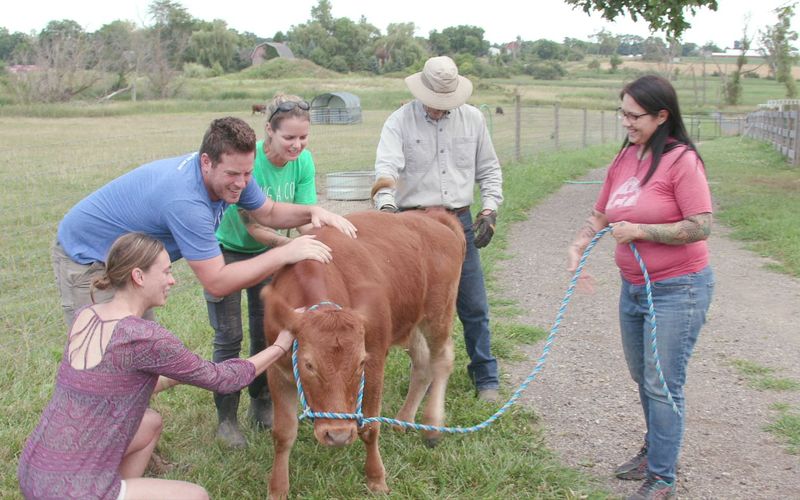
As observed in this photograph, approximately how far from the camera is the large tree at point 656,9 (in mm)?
12492

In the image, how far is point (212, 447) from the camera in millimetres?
4410

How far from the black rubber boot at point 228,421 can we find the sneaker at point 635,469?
2170mm

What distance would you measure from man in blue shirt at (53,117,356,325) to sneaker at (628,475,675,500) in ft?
6.49

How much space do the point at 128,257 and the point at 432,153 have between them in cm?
254

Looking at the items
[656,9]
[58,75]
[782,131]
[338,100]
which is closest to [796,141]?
[782,131]

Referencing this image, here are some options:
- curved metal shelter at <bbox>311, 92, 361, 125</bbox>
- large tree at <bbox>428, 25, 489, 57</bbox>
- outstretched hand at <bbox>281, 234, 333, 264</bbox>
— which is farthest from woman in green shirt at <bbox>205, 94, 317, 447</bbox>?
large tree at <bbox>428, 25, 489, 57</bbox>

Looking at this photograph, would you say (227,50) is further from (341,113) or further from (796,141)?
(796,141)

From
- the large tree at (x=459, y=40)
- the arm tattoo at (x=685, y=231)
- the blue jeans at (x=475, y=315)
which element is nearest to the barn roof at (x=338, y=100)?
the blue jeans at (x=475, y=315)

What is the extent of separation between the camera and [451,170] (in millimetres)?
5164

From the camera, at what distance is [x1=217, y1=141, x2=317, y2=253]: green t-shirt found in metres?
4.45

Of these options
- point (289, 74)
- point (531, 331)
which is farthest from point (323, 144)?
point (289, 74)

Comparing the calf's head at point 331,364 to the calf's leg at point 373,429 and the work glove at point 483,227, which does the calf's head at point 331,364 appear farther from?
the work glove at point 483,227

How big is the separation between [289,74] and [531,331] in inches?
2255

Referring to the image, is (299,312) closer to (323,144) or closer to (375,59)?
(323,144)
